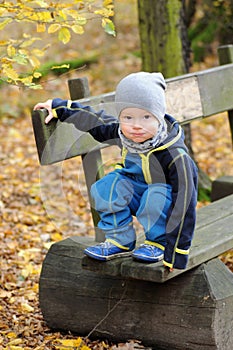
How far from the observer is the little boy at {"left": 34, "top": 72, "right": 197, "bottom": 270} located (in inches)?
120

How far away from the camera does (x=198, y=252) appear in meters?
3.22

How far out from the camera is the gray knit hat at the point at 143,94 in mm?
3041

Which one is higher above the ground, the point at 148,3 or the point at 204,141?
the point at 148,3

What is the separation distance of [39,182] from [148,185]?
343cm

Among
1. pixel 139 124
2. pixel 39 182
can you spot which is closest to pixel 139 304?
pixel 139 124

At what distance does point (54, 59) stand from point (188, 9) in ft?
11.1

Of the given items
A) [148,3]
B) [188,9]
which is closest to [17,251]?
[148,3]

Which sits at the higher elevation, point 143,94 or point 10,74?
point 10,74

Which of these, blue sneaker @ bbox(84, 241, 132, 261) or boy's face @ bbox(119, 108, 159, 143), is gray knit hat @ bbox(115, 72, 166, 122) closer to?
boy's face @ bbox(119, 108, 159, 143)

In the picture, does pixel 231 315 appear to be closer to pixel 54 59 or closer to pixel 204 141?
pixel 204 141

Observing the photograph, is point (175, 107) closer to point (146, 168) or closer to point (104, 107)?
point (104, 107)

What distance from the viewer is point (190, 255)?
3.17 meters

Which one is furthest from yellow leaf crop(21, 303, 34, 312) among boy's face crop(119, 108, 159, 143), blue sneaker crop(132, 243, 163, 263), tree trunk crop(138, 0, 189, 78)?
tree trunk crop(138, 0, 189, 78)

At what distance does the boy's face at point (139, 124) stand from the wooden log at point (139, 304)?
28.2 inches
